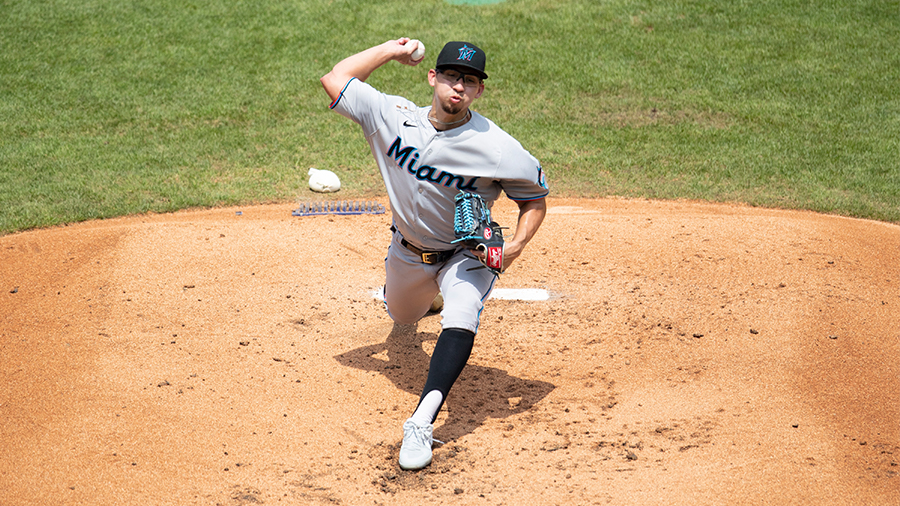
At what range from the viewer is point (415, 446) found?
12.0ft

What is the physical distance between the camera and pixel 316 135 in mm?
9383

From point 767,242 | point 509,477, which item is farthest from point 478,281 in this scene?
point 767,242

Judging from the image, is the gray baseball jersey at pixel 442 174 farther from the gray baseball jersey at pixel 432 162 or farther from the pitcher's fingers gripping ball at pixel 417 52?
the pitcher's fingers gripping ball at pixel 417 52

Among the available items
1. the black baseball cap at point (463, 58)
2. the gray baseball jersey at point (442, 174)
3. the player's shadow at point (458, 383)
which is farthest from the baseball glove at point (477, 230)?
the player's shadow at point (458, 383)

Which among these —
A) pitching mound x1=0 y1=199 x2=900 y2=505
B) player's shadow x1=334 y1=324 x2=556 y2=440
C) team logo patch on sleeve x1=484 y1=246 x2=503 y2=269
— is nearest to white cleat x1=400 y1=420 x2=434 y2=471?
pitching mound x1=0 y1=199 x2=900 y2=505

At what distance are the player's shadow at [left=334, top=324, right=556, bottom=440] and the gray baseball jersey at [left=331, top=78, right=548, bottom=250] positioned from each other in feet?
2.90

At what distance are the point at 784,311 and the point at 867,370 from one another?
75cm

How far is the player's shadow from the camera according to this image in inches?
167

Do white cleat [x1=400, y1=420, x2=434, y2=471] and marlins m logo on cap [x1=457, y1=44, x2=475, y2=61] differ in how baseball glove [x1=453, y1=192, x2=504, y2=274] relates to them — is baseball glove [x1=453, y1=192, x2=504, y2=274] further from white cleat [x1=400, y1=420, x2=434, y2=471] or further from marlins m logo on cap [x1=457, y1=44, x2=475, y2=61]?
white cleat [x1=400, y1=420, x2=434, y2=471]

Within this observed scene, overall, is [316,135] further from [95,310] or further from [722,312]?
[722,312]

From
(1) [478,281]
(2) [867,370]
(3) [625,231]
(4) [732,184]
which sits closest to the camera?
(1) [478,281]

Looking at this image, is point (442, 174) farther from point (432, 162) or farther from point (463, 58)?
point (463, 58)

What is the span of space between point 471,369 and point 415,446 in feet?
3.88

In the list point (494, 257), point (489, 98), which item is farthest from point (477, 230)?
point (489, 98)
